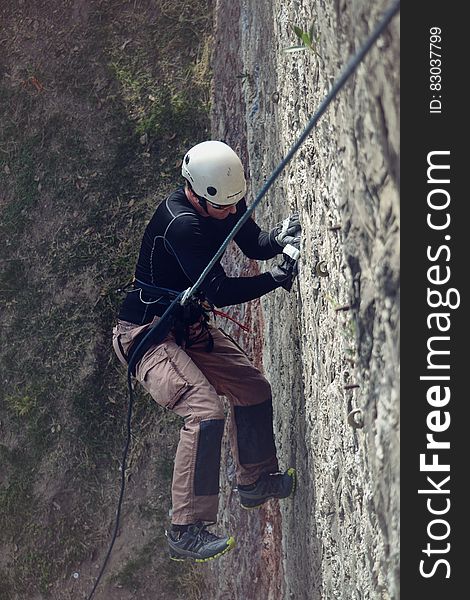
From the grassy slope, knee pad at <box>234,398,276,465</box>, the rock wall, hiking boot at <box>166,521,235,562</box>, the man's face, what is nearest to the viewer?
the rock wall

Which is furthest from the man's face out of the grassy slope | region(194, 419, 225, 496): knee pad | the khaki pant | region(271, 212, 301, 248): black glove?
the grassy slope

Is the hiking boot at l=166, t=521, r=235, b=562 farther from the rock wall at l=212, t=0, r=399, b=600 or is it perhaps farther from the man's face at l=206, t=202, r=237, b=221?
the man's face at l=206, t=202, r=237, b=221

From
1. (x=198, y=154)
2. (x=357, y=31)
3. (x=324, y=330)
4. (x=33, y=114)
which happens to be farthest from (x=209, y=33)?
(x=357, y=31)

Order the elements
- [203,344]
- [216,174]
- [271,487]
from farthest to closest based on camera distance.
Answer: [271,487], [203,344], [216,174]

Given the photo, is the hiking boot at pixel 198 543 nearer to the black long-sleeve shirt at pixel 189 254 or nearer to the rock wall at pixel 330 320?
the rock wall at pixel 330 320

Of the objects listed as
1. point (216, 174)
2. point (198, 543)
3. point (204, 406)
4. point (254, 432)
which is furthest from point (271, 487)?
point (216, 174)

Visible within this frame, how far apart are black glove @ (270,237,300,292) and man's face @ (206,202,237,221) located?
436 millimetres

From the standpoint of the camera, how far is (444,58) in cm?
223

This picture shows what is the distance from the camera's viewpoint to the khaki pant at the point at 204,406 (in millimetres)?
4523

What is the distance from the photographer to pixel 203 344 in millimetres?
4961

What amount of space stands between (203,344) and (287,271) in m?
0.94

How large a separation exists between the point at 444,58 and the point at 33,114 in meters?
7.13

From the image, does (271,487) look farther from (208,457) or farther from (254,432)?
(208,457)

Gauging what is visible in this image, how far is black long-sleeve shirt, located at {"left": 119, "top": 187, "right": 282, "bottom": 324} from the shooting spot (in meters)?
4.32
